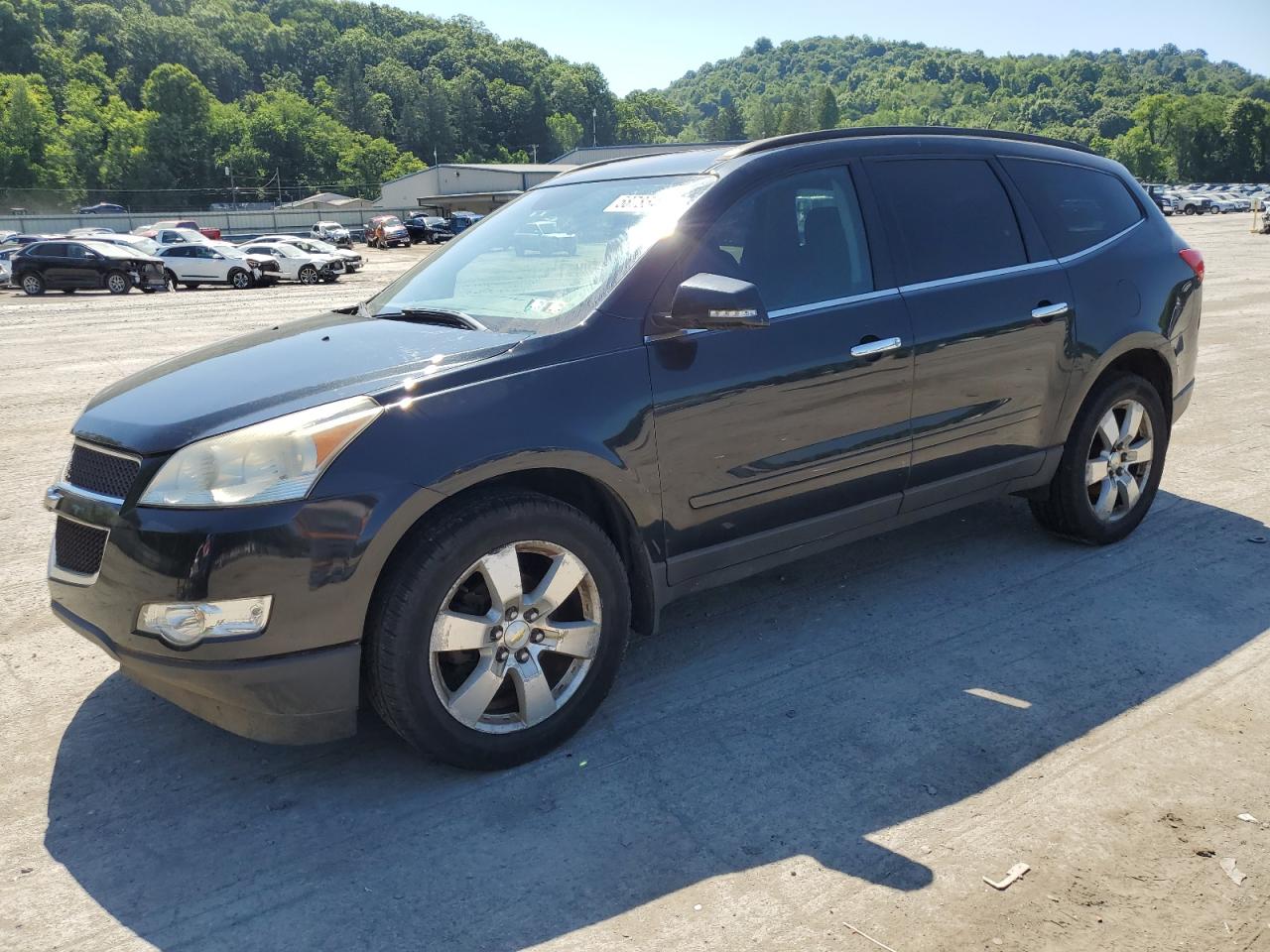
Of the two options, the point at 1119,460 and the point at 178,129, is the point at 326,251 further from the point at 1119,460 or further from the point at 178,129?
the point at 178,129

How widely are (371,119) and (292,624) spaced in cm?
17363

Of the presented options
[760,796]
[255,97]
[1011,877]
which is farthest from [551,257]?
[255,97]

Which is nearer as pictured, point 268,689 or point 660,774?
point 268,689

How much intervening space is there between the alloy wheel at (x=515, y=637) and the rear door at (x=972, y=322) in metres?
1.64

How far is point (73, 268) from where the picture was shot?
27.2 meters

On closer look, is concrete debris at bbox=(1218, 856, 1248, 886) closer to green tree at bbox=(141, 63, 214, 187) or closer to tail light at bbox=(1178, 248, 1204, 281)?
tail light at bbox=(1178, 248, 1204, 281)

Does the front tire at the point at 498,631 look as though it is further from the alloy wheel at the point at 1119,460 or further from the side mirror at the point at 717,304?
the alloy wheel at the point at 1119,460

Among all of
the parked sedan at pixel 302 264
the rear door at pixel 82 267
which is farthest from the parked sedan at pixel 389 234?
the rear door at pixel 82 267

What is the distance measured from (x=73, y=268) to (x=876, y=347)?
28.4 m

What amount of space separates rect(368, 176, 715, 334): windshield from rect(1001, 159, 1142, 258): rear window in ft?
5.91

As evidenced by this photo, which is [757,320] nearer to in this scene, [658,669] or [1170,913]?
[658,669]

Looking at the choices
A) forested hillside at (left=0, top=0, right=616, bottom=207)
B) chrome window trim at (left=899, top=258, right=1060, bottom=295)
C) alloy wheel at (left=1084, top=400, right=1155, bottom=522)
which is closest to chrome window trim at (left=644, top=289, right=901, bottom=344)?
chrome window trim at (left=899, top=258, right=1060, bottom=295)

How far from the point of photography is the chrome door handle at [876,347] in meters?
3.86

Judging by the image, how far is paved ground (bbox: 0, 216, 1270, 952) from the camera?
257 centimetres
